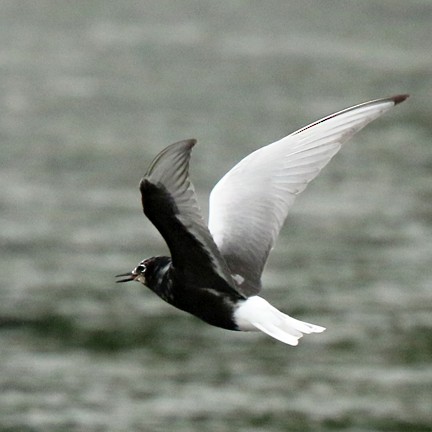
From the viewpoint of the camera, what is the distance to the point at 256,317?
18.0 ft

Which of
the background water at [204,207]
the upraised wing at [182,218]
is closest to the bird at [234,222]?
the upraised wing at [182,218]

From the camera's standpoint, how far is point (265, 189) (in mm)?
6246

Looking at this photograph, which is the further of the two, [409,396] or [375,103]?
[409,396]

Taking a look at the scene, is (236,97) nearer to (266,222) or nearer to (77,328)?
(77,328)

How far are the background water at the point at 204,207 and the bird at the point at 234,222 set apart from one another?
18.8ft

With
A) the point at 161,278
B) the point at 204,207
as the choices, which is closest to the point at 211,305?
the point at 161,278

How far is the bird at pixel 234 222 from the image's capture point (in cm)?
525

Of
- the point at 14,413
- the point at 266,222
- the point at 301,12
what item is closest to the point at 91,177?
the point at 14,413

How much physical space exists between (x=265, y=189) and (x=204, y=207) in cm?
1009

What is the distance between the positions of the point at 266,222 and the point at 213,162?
1269 cm

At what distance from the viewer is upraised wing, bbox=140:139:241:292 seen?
512 centimetres

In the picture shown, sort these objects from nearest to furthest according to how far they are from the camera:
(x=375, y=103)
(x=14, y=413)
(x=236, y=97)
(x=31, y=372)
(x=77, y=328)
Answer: (x=375, y=103)
(x=14, y=413)
(x=31, y=372)
(x=77, y=328)
(x=236, y=97)

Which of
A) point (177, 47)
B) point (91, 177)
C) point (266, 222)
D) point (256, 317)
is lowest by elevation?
point (256, 317)

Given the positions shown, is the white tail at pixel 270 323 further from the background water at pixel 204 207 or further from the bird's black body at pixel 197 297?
the background water at pixel 204 207
